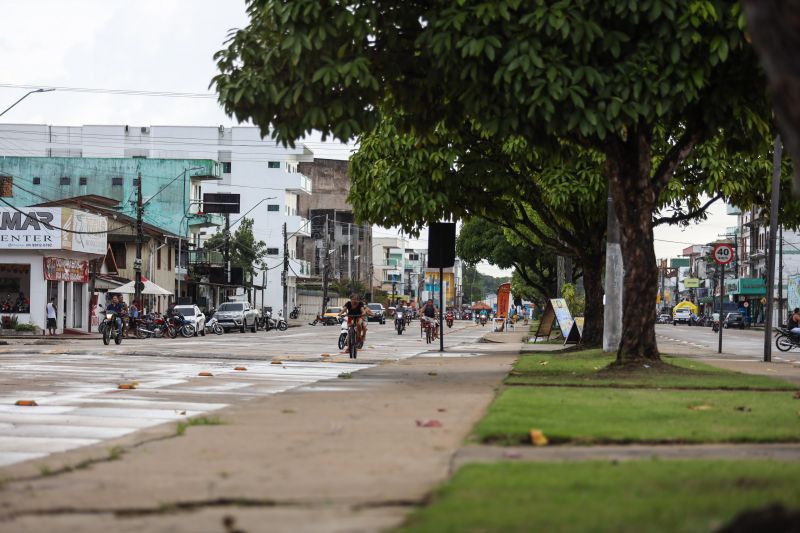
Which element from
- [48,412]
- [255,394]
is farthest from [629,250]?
[48,412]

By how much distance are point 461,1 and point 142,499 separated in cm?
1010

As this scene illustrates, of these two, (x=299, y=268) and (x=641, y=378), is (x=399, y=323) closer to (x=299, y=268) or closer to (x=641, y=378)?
(x=641, y=378)

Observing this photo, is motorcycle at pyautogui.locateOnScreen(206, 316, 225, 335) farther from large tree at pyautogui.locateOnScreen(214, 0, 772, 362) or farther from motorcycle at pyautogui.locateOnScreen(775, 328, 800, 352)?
large tree at pyautogui.locateOnScreen(214, 0, 772, 362)

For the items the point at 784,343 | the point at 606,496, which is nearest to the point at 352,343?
Result: the point at 784,343

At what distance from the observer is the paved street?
411 inches

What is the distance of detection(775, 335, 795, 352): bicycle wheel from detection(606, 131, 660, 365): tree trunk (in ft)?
72.2

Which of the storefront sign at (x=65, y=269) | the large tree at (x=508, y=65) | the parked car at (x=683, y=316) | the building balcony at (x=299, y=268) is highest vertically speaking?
the large tree at (x=508, y=65)

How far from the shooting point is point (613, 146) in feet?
58.4

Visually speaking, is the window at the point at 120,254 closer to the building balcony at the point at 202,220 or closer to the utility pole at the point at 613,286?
the building balcony at the point at 202,220

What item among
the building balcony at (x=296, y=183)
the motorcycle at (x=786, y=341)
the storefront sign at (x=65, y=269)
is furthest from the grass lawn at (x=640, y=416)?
the building balcony at (x=296, y=183)

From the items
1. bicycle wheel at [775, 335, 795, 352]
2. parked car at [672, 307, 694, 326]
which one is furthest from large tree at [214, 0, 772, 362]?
parked car at [672, 307, 694, 326]

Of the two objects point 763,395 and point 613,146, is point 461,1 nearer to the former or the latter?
point 613,146

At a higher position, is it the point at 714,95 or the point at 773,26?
the point at 714,95

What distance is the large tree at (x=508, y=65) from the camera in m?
15.0
